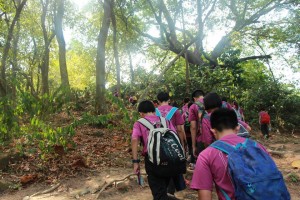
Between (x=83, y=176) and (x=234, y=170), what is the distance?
510 cm

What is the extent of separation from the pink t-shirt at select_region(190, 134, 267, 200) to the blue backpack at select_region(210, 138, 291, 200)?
0.23ft

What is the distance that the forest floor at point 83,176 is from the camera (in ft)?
18.1

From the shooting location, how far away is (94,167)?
690 cm

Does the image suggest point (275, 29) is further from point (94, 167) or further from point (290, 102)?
point (94, 167)

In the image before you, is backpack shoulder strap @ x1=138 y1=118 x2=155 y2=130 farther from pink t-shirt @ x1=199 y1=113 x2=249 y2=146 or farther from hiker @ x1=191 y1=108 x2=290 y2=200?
hiker @ x1=191 y1=108 x2=290 y2=200

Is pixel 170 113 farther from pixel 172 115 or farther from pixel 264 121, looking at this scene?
pixel 264 121

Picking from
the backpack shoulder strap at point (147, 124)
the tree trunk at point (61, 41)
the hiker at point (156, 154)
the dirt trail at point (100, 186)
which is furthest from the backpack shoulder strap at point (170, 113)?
the tree trunk at point (61, 41)

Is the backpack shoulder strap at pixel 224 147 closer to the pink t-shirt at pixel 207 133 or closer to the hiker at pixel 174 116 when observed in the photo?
the pink t-shirt at pixel 207 133

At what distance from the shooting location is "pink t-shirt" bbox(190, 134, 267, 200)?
1974 mm

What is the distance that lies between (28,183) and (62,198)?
121cm

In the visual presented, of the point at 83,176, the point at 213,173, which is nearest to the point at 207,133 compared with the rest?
the point at 213,173

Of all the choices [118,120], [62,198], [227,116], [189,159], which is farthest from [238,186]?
[118,120]

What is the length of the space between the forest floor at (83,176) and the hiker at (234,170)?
3.51 meters

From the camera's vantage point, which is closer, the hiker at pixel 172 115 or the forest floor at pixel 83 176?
the hiker at pixel 172 115
